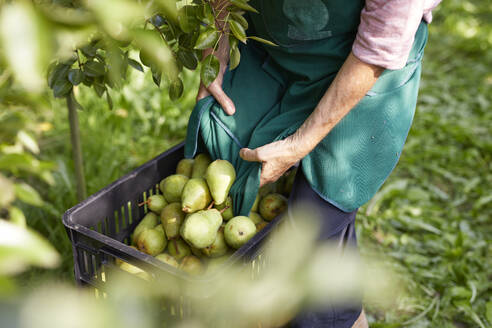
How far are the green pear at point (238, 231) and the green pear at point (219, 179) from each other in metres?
0.10

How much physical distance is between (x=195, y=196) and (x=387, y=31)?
0.78m

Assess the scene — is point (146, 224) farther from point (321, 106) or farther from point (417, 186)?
point (417, 186)

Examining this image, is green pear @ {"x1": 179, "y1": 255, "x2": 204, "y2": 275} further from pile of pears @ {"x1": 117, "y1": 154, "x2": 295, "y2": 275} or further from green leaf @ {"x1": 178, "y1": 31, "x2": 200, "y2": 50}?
green leaf @ {"x1": 178, "y1": 31, "x2": 200, "y2": 50}

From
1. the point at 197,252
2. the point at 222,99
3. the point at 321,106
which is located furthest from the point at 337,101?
the point at 197,252

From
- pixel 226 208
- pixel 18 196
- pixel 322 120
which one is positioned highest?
pixel 18 196

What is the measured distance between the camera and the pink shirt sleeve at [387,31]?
1.23 meters

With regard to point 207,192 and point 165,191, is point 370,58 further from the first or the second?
point 165,191

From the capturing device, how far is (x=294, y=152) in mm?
→ 1519

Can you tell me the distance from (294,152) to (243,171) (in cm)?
25

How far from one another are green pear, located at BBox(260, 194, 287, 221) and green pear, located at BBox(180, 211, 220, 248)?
10.9 inches

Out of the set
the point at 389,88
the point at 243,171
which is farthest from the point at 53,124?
the point at 389,88

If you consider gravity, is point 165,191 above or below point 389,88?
below

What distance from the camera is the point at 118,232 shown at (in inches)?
68.7

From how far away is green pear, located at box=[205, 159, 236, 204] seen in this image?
163cm
